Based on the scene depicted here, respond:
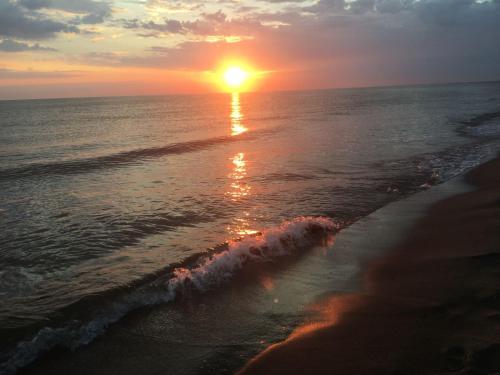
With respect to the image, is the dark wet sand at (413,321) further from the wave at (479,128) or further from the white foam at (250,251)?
the wave at (479,128)

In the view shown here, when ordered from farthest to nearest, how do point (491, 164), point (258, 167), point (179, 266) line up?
point (258, 167) < point (491, 164) < point (179, 266)

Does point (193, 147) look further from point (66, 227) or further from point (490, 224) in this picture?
point (490, 224)

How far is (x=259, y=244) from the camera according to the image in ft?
31.6

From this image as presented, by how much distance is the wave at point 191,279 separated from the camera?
6016 millimetres

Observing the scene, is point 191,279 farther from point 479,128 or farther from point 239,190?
point 479,128

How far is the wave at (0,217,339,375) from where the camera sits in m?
6.02

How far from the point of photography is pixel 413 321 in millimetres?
5902

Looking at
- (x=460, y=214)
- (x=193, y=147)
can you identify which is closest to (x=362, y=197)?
(x=460, y=214)

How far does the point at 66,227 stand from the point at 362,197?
970 cm

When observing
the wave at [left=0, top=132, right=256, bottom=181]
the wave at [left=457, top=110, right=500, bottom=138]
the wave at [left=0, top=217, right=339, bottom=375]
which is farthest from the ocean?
the wave at [left=457, top=110, right=500, bottom=138]

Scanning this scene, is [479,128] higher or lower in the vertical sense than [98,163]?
higher

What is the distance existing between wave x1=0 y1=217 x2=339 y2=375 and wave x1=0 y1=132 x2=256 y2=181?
51.2ft

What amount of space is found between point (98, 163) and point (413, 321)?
22747mm

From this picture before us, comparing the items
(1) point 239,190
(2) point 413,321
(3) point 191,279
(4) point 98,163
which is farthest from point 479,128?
(3) point 191,279
